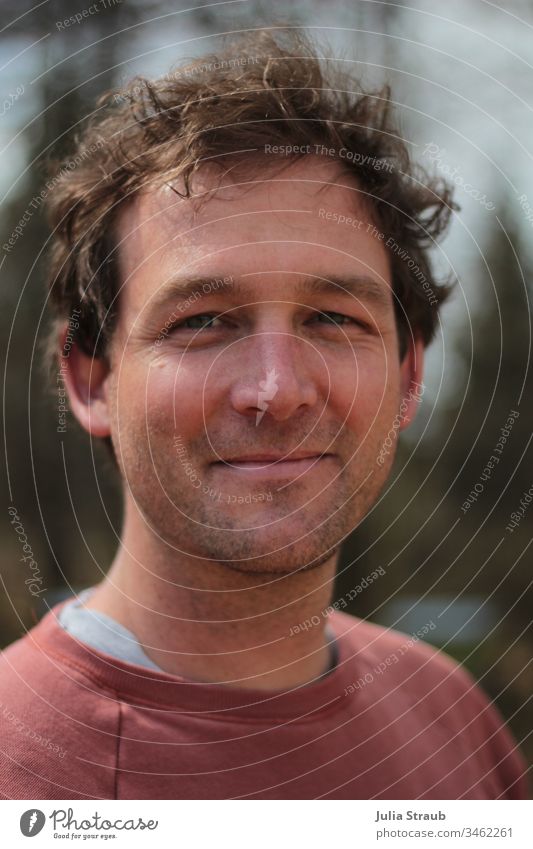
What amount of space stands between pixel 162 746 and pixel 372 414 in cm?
56

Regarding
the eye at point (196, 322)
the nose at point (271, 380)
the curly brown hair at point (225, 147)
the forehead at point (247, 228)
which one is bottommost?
the nose at point (271, 380)

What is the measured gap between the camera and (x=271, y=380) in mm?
1169

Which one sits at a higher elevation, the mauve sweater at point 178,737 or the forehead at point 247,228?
the forehead at point 247,228

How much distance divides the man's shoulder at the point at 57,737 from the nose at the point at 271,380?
446 millimetres

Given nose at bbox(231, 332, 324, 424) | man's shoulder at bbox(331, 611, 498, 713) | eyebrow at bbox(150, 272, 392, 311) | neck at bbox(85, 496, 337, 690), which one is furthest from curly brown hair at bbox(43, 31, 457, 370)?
man's shoulder at bbox(331, 611, 498, 713)

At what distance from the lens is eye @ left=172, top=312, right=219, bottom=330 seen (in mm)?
1212

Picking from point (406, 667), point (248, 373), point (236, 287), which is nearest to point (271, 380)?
point (248, 373)

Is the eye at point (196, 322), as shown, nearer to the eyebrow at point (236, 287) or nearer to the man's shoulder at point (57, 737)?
the eyebrow at point (236, 287)

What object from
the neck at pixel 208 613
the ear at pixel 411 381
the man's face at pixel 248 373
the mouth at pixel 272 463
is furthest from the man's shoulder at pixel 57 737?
the ear at pixel 411 381

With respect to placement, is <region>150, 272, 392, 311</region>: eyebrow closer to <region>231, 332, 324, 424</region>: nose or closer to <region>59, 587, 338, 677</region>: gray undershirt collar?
<region>231, 332, 324, 424</region>: nose

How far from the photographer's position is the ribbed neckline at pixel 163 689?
1.14 metres

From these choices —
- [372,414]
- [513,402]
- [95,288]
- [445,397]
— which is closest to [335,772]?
[372,414]

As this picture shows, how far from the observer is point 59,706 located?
44.8 inches
